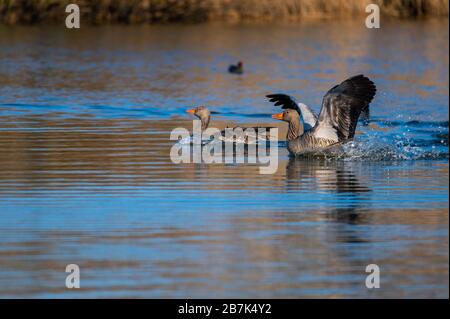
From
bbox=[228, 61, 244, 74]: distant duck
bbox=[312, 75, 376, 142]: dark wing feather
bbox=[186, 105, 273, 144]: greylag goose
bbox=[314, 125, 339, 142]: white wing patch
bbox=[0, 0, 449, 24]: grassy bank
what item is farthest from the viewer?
bbox=[0, 0, 449, 24]: grassy bank

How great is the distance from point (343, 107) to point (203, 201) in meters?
4.15

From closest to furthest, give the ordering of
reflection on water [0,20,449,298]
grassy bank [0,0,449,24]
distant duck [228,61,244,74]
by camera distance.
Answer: reflection on water [0,20,449,298] < distant duck [228,61,244,74] < grassy bank [0,0,449,24]

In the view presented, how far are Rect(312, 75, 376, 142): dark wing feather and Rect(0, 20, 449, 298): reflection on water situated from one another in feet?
1.09

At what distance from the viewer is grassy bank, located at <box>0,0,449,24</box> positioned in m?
41.4

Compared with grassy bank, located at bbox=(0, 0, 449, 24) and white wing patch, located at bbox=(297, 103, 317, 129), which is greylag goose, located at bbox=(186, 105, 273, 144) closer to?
white wing patch, located at bbox=(297, 103, 317, 129)

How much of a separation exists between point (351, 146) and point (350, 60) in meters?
17.8

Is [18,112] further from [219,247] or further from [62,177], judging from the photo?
[219,247]

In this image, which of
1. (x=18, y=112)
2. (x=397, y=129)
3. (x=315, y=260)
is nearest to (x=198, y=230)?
(x=315, y=260)

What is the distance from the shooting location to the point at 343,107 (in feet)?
52.8

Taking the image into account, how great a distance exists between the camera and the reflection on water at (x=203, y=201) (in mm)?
9500

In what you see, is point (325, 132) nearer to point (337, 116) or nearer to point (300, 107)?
point (337, 116)

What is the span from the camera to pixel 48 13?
4184cm

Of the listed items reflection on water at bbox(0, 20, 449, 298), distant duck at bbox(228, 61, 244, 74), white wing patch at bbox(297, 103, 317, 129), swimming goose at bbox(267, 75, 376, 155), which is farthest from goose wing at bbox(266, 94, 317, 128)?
distant duck at bbox(228, 61, 244, 74)

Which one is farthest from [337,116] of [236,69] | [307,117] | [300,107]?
[236,69]
